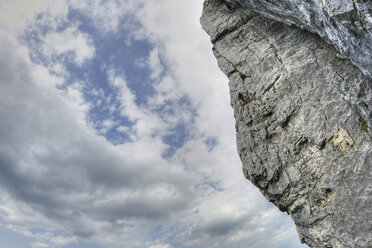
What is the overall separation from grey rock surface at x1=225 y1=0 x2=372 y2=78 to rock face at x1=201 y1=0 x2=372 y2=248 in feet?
10.00

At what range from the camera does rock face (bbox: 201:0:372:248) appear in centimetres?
1830

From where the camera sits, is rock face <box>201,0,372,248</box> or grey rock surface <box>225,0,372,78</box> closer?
grey rock surface <box>225,0,372,78</box>

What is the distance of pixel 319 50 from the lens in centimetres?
2078

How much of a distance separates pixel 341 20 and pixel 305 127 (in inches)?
349

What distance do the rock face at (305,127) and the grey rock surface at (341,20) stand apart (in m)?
3.05

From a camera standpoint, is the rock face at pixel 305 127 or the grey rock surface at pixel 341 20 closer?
the grey rock surface at pixel 341 20

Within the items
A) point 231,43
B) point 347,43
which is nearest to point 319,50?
point 347,43

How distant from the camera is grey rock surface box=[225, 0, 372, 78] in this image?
1373 centimetres

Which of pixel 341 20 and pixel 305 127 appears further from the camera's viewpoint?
pixel 305 127

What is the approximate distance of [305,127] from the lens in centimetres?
2058

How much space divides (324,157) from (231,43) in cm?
1465

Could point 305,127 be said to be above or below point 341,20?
below

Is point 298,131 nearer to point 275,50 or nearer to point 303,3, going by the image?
point 275,50

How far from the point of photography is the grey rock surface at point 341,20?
540 inches
